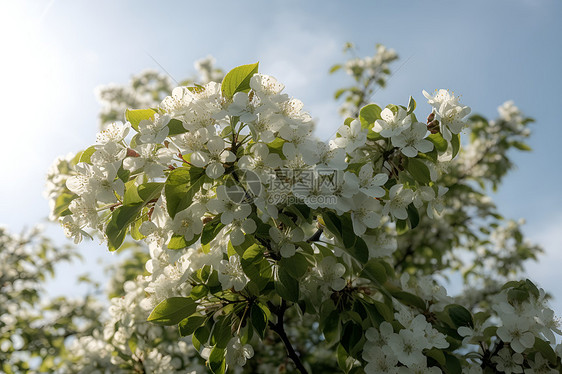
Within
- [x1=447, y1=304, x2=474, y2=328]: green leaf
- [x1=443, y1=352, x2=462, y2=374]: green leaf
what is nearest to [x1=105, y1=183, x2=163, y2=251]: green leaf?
[x1=443, y1=352, x2=462, y2=374]: green leaf

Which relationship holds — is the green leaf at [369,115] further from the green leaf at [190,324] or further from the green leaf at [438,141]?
the green leaf at [190,324]

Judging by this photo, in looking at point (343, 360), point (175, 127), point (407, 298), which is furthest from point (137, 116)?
point (407, 298)

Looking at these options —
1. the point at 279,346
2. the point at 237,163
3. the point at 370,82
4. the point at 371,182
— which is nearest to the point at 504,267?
the point at 370,82

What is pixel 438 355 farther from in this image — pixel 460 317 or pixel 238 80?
pixel 238 80

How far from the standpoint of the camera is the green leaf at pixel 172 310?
1.71 meters

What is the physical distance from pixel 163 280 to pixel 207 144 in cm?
62

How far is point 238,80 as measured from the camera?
165 centimetres

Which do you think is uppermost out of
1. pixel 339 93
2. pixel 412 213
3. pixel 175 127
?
pixel 339 93

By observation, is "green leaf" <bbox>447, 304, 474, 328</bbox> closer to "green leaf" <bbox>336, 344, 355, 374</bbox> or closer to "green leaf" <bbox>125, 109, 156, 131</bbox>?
"green leaf" <bbox>336, 344, 355, 374</bbox>

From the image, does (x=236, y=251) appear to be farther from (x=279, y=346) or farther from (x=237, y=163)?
(x=279, y=346)

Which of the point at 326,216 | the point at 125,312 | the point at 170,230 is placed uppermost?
the point at 326,216

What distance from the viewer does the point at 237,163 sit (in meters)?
1.55

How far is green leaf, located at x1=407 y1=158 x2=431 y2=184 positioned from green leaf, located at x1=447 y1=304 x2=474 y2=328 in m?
0.73

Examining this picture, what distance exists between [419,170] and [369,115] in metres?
0.28
